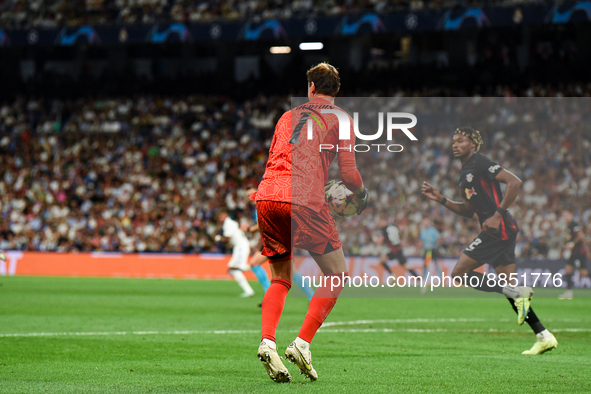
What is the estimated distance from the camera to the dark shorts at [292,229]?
621cm

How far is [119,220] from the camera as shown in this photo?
30203 millimetres

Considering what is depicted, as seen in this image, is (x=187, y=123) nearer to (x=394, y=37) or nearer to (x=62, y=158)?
Answer: (x=62, y=158)

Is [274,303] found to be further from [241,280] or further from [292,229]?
[241,280]

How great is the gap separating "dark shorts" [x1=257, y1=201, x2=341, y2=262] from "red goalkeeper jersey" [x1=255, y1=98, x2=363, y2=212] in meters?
0.06

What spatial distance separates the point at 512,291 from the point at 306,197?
341cm

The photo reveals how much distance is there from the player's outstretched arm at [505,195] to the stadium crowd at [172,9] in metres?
21.5

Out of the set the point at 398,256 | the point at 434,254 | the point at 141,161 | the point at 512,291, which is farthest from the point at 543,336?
the point at 141,161

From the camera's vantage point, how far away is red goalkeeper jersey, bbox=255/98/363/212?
245 inches

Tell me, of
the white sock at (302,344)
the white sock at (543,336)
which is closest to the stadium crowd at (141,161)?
the white sock at (543,336)

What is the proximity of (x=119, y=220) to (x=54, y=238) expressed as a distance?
8.39 ft

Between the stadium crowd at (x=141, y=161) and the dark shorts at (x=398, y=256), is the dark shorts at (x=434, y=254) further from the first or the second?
the stadium crowd at (x=141, y=161)

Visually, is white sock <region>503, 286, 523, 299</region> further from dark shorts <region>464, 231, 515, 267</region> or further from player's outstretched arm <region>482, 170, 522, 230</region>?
player's outstretched arm <region>482, 170, 522, 230</region>

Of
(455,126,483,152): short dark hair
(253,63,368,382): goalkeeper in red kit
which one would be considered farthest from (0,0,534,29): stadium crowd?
(253,63,368,382): goalkeeper in red kit

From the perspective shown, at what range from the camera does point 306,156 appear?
6344 mm
